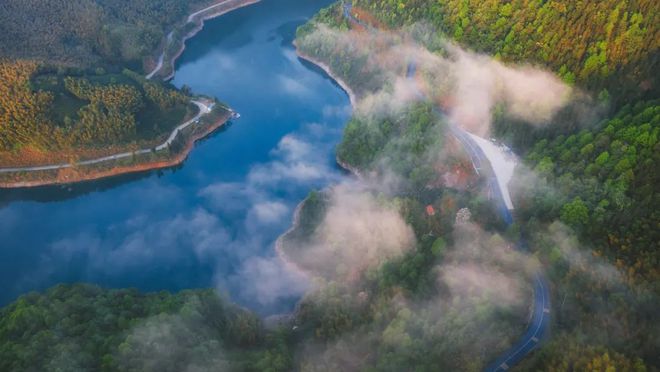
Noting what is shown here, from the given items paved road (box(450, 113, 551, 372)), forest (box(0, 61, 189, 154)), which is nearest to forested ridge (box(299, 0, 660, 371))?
paved road (box(450, 113, 551, 372))

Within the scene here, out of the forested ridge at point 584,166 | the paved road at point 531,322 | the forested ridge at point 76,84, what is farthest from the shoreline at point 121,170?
the paved road at point 531,322

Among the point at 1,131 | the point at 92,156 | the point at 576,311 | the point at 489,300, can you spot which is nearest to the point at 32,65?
the point at 1,131

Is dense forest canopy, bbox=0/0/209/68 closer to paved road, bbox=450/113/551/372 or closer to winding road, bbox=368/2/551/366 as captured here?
winding road, bbox=368/2/551/366

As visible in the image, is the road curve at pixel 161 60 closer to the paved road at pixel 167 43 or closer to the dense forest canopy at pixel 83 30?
the paved road at pixel 167 43

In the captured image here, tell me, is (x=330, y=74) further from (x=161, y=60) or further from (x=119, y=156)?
(x=119, y=156)

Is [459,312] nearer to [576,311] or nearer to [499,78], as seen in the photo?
[576,311]
